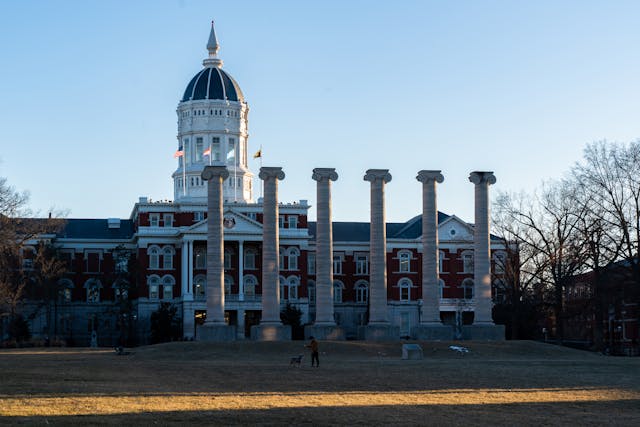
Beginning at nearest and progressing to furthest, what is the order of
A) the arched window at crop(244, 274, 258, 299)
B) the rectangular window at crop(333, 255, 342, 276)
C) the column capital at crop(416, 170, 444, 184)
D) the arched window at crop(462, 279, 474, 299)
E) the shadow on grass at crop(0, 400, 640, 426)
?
1. the shadow on grass at crop(0, 400, 640, 426)
2. the column capital at crop(416, 170, 444, 184)
3. the arched window at crop(244, 274, 258, 299)
4. the arched window at crop(462, 279, 474, 299)
5. the rectangular window at crop(333, 255, 342, 276)

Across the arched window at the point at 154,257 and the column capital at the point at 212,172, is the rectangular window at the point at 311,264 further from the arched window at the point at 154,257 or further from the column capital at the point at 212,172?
the column capital at the point at 212,172

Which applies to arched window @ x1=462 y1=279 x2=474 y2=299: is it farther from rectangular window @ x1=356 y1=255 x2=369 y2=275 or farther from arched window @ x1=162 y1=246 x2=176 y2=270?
arched window @ x1=162 y1=246 x2=176 y2=270

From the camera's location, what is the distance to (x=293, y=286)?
13262cm

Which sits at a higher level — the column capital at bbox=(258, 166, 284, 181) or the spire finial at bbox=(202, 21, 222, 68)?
the spire finial at bbox=(202, 21, 222, 68)

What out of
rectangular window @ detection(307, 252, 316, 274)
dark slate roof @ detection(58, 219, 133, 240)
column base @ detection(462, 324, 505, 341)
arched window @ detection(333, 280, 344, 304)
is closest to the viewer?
column base @ detection(462, 324, 505, 341)

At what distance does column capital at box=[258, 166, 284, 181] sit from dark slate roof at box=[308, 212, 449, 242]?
167 feet

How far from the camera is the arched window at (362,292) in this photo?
13938 cm

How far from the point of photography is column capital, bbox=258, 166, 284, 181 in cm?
8975

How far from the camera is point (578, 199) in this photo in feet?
301

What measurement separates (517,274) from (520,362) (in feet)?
124

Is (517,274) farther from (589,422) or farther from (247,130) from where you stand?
(589,422)

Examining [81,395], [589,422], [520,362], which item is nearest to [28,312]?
[520,362]

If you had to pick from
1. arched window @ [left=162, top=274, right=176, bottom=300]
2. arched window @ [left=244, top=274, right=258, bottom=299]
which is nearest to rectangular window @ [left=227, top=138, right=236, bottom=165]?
arched window @ [left=244, top=274, right=258, bottom=299]

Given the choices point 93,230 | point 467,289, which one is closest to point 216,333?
point 93,230
